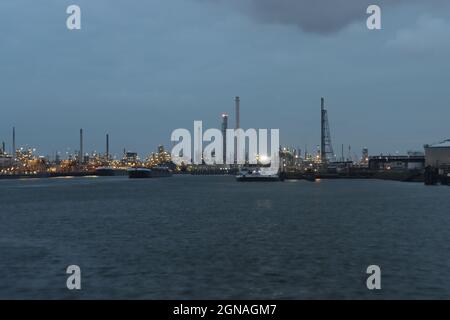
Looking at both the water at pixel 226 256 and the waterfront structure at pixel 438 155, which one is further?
the waterfront structure at pixel 438 155

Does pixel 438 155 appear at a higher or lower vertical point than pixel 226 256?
higher

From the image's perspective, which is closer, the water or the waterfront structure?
the water

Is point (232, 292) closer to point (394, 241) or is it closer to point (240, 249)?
point (240, 249)

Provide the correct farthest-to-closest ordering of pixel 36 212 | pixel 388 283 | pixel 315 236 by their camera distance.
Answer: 1. pixel 36 212
2. pixel 315 236
3. pixel 388 283

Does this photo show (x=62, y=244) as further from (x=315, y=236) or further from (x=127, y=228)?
(x=315, y=236)

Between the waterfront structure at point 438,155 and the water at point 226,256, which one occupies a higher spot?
the waterfront structure at point 438,155

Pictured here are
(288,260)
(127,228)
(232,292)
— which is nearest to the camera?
(232,292)

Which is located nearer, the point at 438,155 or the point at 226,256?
the point at 226,256

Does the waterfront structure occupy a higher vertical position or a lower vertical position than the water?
higher
